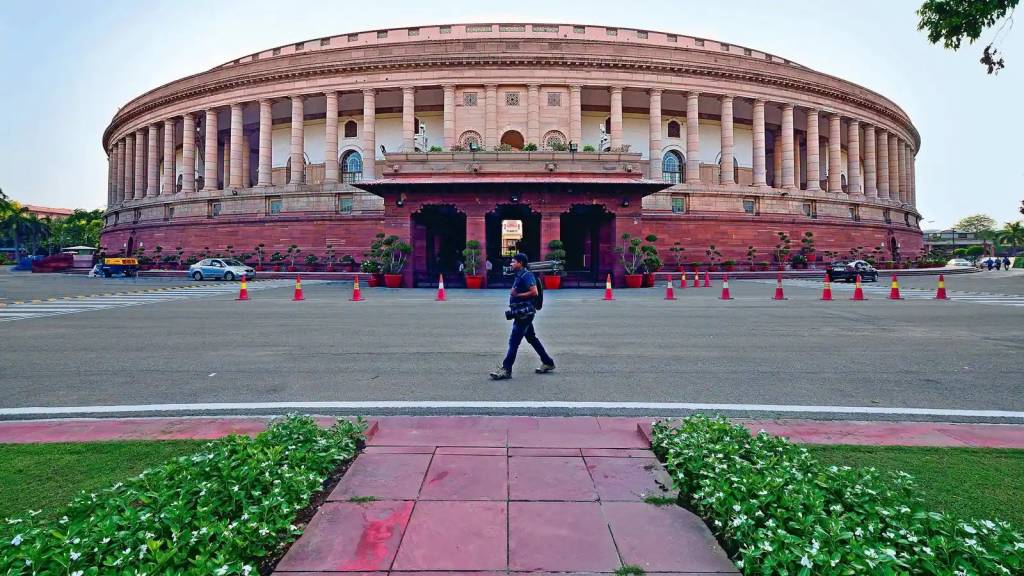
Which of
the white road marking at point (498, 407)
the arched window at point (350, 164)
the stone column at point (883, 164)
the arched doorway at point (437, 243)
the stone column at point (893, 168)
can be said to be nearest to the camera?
the white road marking at point (498, 407)

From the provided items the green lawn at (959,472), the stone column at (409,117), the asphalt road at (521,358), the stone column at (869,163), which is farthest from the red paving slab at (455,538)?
the stone column at (869,163)

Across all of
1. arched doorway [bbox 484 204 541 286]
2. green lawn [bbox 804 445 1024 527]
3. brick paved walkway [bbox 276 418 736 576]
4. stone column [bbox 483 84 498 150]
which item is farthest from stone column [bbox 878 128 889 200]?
brick paved walkway [bbox 276 418 736 576]

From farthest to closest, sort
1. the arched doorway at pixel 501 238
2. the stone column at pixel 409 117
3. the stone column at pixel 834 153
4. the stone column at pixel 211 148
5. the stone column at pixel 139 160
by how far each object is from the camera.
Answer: the stone column at pixel 139 160 < the stone column at pixel 834 153 < the stone column at pixel 211 148 < the stone column at pixel 409 117 < the arched doorway at pixel 501 238

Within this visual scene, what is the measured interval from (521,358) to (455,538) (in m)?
5.81

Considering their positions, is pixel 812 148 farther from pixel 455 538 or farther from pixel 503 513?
pixel 455 538

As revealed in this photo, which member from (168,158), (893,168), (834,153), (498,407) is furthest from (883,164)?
(168,158)

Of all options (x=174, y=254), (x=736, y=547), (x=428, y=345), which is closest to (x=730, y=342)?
(x=428, y=345)

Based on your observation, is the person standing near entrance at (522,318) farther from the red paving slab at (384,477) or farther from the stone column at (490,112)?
the stone column at (490,112)

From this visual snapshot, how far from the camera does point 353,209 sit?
43844 mm

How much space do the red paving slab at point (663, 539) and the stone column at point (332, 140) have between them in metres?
45.8

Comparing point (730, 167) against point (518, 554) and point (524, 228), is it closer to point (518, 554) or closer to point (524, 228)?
point (524, 228)

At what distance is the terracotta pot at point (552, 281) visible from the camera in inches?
1027

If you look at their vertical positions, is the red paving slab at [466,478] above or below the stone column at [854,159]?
below

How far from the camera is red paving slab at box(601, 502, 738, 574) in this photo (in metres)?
2.66
